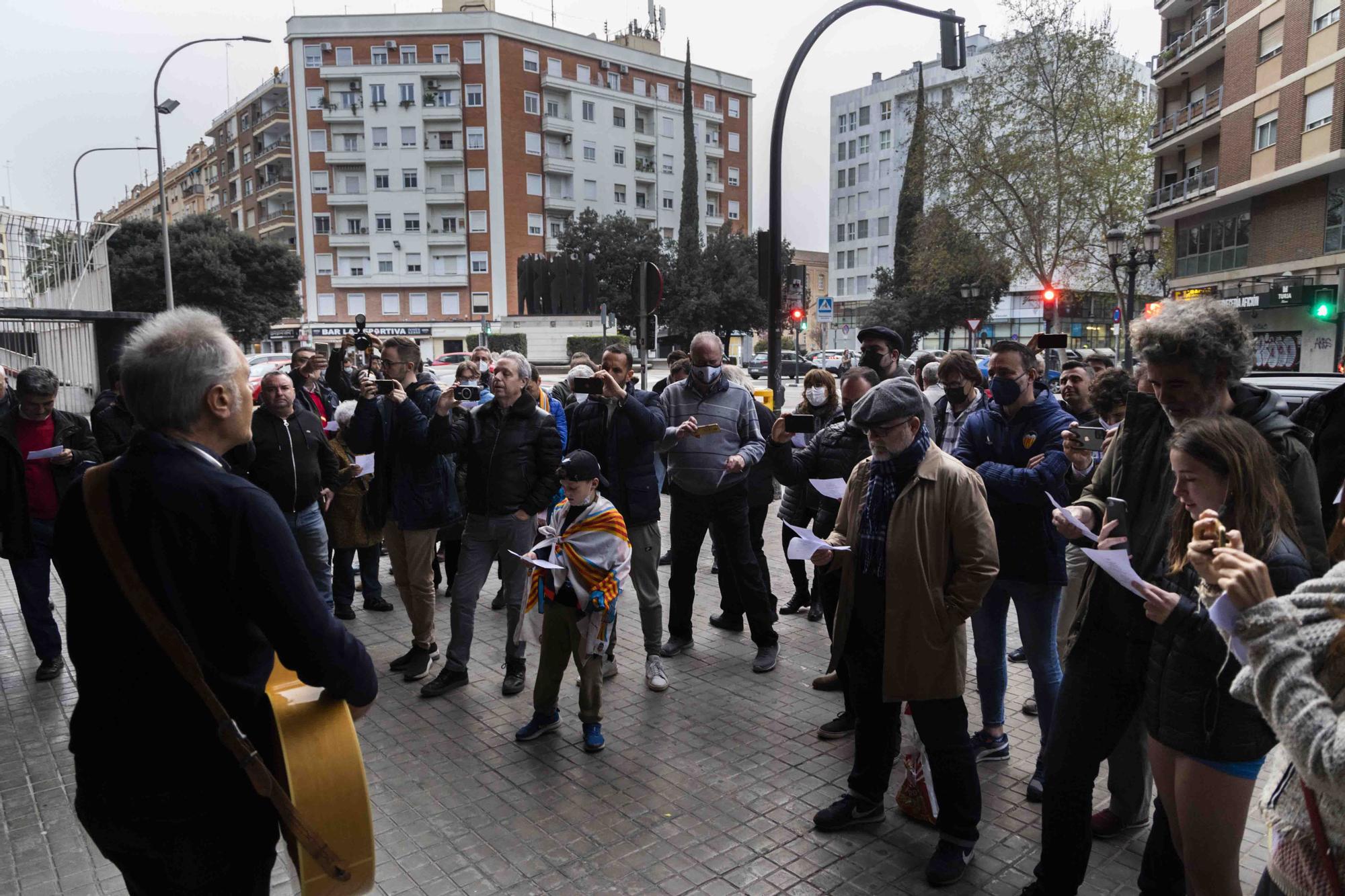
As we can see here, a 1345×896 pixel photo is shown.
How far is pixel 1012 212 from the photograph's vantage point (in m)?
30.9

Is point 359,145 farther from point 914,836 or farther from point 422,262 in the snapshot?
point 914,836

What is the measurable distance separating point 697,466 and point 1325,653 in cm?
442

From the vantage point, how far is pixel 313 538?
6.41 m

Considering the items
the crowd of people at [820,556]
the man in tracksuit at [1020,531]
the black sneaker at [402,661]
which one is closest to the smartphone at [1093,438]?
the crowd of people at [820,556]

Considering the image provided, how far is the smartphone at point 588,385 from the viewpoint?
223 inches

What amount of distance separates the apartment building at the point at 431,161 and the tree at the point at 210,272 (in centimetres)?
1549

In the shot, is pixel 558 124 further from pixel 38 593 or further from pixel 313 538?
pixel 38 593

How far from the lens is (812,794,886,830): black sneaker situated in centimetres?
393

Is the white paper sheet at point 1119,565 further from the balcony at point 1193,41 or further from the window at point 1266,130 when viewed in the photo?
the balcony at point 1193,41

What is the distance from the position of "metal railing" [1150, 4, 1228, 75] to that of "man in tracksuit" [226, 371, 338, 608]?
40849 mm

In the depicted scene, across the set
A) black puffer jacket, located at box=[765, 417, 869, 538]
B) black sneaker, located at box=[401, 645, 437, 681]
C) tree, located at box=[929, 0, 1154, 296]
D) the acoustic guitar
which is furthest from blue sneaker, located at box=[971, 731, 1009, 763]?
tree, located at box=[929, 0, 1154, 296]

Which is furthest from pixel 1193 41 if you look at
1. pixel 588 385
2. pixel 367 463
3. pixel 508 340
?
pixel 367 463

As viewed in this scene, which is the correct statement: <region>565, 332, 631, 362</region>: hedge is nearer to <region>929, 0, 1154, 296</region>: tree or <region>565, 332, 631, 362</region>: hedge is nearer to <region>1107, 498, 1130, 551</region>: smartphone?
<region>929, 0, 1154, 296</region>: tree

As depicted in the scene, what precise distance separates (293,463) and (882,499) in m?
4.27
